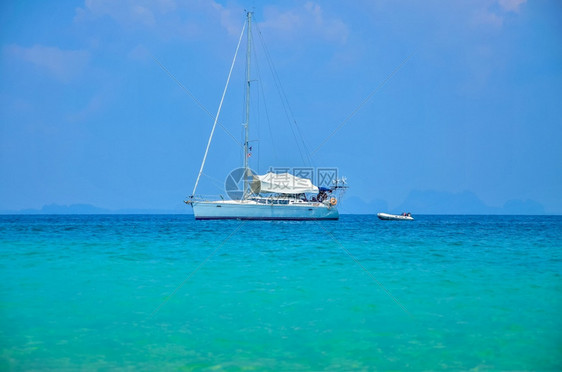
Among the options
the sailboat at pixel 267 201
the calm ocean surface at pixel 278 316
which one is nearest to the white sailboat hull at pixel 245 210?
the sailboat at pixel 267 201

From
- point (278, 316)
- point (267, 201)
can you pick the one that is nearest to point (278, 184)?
point (267, 201)

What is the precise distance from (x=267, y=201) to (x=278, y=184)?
10.8 feet

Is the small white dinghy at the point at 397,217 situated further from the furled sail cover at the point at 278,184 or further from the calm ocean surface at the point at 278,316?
the calm ocean surface at the point at 278,316

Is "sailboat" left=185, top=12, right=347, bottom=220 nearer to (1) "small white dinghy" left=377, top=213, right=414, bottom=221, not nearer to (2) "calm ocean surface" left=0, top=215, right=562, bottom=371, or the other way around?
(1) "small white dinghy" left=377, top=213, right=414, bottom=221

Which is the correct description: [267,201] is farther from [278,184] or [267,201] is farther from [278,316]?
[278,316]

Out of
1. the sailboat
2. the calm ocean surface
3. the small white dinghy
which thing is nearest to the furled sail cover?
the sailboat

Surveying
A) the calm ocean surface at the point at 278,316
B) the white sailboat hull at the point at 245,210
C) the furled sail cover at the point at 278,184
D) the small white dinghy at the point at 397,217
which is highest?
the furled sail cover at the point at 278,184

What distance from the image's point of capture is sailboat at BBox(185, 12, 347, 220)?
50625 millimetres

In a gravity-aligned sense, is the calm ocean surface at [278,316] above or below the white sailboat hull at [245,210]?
below

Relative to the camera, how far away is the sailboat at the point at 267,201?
166 feet

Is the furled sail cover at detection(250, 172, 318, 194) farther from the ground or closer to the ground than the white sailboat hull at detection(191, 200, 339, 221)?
farther from the ground

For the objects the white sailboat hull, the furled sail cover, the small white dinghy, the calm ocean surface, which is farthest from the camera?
the small white dinghy

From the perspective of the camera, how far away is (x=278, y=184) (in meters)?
55.3

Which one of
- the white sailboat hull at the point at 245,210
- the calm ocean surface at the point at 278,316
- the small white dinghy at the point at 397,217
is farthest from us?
the small white dinghy at the point at 397,217
